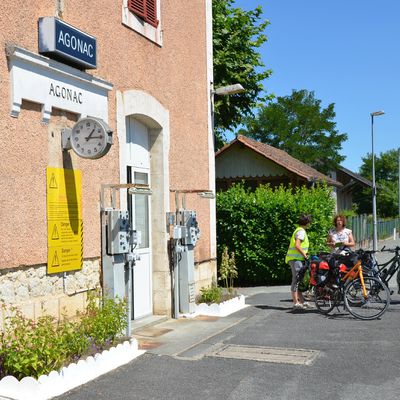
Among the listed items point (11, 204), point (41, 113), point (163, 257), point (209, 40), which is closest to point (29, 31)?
point (41, 113)

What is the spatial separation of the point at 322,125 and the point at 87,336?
6402cm

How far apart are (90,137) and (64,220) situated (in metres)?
0.99

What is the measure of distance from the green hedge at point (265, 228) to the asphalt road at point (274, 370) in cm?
680

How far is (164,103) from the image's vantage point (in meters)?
9.73

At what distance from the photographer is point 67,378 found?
5.73 metres

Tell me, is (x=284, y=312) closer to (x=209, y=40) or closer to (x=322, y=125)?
(x=209, y=40)

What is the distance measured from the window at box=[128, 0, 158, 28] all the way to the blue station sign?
1.48 meters

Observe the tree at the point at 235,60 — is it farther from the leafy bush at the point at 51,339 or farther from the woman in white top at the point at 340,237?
the leafy bush at the point at 51,339

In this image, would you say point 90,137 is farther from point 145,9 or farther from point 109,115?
point 145,9

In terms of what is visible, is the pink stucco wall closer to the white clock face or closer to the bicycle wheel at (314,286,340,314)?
the white clock face

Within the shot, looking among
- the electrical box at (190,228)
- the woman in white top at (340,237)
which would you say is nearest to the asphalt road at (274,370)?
the electrical box at (190,228)

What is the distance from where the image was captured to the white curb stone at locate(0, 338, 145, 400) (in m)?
5.29

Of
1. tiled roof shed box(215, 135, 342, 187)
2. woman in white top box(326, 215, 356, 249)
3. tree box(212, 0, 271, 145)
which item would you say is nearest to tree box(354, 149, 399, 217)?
tiled roof shed box(215, 135, 342, 187)

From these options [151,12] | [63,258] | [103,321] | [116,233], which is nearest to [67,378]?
[103,321]
